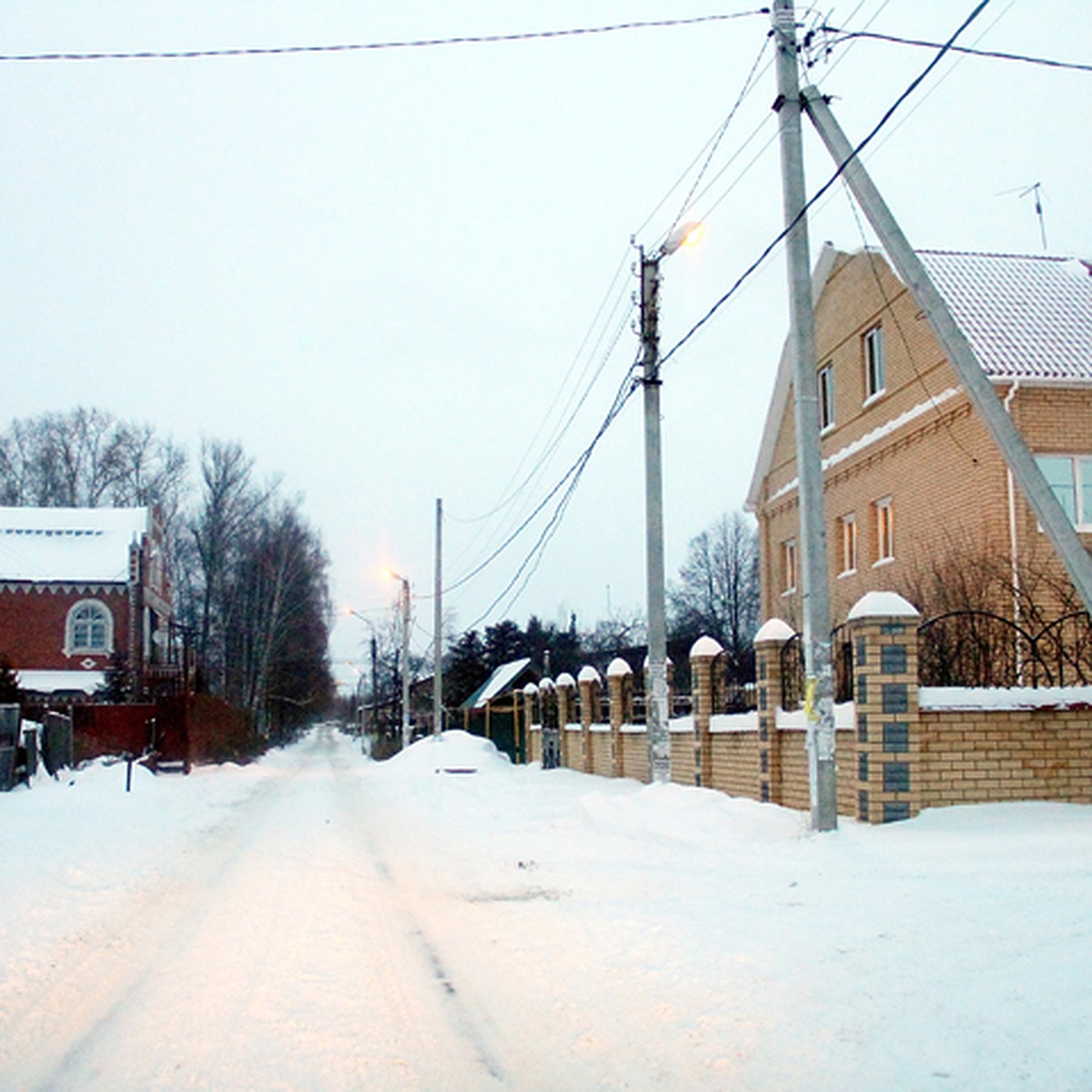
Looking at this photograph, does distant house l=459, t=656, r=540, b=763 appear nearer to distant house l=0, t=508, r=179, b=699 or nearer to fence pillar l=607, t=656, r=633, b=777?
distant house l=0, t=508, r=179, b=699

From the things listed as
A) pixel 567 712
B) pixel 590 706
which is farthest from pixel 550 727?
pixel 590 706

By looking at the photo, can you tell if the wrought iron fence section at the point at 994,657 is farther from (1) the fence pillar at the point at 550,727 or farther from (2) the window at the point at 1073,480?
(1) the fence pillar at the point at 550,727

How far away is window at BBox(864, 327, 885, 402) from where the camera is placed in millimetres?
22141

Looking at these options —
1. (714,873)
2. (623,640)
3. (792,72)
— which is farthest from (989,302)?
(623,640)

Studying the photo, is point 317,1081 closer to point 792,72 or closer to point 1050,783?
point 1050,783

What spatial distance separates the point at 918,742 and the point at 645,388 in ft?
24.5

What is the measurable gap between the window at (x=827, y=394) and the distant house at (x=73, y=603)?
1058 inches

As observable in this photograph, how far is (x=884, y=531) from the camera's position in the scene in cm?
2228

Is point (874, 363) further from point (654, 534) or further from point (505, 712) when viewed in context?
point (505, 712)

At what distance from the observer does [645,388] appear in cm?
1727

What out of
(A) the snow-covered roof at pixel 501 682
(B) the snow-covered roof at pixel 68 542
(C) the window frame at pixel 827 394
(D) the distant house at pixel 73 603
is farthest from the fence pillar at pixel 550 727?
(B) the snow-covered roof at pixel 68 542

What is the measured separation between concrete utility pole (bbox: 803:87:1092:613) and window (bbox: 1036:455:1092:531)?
9148mm

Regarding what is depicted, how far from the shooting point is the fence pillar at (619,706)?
23672 mm

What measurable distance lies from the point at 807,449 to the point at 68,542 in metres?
41.9
